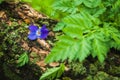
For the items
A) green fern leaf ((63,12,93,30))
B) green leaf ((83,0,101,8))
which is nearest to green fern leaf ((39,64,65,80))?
green fern leaf ((63,12,93,30))

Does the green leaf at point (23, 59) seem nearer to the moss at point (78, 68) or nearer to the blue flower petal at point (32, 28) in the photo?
the blue flower petal at point (32, 28)

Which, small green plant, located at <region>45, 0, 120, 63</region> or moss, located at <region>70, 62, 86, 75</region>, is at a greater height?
small green plant, located at <region>45, 0, 120, 63</region>

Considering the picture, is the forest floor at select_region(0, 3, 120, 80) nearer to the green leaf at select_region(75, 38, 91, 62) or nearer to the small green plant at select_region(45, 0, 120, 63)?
the small green plant at select_region(45, 0, 120, 63)

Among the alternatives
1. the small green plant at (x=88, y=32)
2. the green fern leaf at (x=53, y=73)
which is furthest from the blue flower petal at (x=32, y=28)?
the green fern leaf at (x=53, y=73)

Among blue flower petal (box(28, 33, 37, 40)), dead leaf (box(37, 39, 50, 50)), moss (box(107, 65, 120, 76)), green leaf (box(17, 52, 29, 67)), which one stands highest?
blue flower petal (box(28, 33, 37, 40))

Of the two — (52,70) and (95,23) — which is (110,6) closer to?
(95,23)

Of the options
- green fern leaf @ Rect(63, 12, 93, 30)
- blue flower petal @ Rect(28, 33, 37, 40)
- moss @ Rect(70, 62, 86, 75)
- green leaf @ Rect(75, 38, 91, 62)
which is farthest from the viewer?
blue flower petal @ Rect(28, 33, 37, 40)
